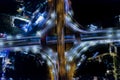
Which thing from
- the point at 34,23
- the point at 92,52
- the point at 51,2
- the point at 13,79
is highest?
the point at 51,2

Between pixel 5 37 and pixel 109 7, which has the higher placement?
pixel 109 7

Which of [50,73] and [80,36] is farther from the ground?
[80,36]

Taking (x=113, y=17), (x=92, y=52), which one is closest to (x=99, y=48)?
(x=92, y=52)

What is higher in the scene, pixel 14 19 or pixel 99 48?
pixel 14 19

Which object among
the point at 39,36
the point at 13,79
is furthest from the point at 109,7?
the point at 13,79

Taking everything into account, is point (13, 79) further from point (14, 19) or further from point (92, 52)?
point (92, 52)

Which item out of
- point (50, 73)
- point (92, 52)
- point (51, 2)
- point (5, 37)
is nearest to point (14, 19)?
point (5, 37)

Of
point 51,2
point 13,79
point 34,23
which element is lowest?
point 13,79

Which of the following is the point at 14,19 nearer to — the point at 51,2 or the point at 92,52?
the point at 51,2

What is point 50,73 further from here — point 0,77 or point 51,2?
point 51,2
